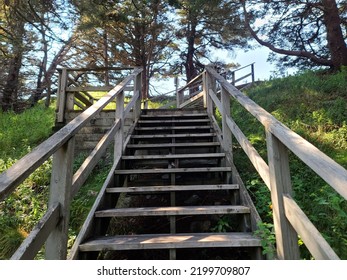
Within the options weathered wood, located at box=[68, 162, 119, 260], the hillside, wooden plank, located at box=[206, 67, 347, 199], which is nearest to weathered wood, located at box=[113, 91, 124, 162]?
weathered wood, located at box=[68, 162, 119, 260]

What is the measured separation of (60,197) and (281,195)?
4.70ft

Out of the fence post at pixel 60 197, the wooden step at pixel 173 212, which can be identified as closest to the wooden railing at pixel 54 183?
Result: the fence post at pixel 60 197

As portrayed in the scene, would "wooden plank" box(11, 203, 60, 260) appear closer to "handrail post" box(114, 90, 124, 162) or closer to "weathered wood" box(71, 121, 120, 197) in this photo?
"weathered wood" box(71, 121, 120, 197)

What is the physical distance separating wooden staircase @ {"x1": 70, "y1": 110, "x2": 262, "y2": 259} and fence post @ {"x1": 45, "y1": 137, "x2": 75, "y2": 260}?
214 mm

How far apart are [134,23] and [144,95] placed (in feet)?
10.6

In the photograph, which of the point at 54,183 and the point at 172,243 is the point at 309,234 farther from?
the point at 54,183

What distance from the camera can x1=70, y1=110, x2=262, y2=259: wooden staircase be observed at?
6.38ft

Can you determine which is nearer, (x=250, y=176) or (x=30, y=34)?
(x=250, y=176)

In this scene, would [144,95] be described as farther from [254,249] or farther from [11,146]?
[254,249]

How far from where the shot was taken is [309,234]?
50.6 inches

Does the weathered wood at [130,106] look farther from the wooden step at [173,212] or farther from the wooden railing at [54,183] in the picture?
the wooden step at [173,212]
